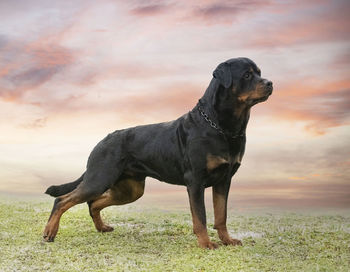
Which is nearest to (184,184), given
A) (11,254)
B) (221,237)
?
(221,237)

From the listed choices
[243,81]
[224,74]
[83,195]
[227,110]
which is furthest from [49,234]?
[243,81]

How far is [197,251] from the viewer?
5699 mm

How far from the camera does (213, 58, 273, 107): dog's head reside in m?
5.41

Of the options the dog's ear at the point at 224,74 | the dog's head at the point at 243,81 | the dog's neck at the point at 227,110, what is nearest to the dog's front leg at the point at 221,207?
the dog's neck at the point at 227,110

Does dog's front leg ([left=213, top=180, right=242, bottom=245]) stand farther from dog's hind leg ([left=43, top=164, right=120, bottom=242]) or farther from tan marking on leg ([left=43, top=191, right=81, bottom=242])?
tan marking on leg ([left=43, top=191, right=81, bottom=242])

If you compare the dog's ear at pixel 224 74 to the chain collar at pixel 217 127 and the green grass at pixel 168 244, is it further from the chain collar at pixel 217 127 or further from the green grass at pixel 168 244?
the green grass at pixel 168 244

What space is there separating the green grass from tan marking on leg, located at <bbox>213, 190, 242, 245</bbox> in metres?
0.19

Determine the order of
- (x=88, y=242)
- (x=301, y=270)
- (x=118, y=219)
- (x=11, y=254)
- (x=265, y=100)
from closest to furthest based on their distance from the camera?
(x=301, y=270) < (x=265, y=100) < (x=11, y=254) < (x=88, y=242) < (x=118, y=219)

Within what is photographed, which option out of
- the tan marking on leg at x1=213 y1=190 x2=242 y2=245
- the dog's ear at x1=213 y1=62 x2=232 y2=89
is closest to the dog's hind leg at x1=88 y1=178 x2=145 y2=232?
the tan marking on leg at x1=213 y1=190 x2=242 y2=245

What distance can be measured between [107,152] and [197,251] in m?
1.94

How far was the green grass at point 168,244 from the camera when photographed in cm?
531

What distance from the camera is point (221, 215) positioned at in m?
Result: 6.13

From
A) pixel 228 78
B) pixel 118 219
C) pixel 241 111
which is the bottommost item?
pixel 118 219

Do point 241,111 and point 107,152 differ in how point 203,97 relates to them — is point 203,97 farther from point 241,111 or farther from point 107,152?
point 107,152
